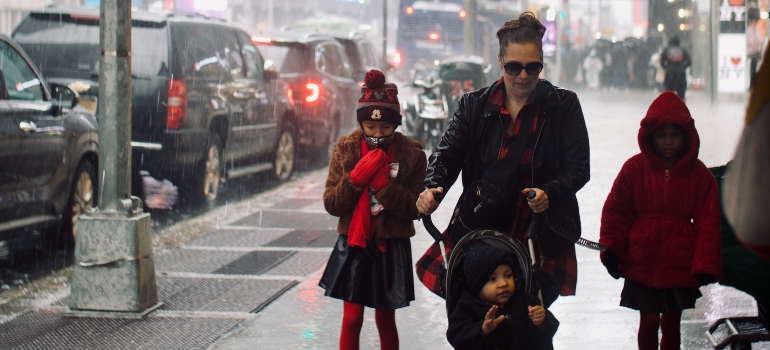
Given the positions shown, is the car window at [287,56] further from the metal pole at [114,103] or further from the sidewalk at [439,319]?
the metal pole at [114,103]

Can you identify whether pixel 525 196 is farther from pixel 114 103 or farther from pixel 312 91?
pixel 312 91

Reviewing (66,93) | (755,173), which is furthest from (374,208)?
(66,93)

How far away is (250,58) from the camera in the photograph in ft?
41.0

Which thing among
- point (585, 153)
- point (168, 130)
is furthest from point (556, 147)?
point (168, 130)

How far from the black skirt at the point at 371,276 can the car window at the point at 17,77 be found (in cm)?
393

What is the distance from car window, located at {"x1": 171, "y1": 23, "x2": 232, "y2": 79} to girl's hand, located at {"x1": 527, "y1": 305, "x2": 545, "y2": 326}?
7.24 m

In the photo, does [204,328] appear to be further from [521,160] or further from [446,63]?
[446,63]

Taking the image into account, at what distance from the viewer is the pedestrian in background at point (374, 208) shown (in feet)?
15.0

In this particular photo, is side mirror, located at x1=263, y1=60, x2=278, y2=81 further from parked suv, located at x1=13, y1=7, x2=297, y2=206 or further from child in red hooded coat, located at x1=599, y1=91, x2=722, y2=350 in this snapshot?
child in red hooded coat, located at x1=599, y1=91, x2=722, y2=350

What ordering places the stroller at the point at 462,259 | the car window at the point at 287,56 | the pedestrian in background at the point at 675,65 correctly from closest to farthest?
the stroller at the point at 462,259, the car window at the point at 287,56, the pedestrian in background at the point at 675,65

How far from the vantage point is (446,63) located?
22.9 meters

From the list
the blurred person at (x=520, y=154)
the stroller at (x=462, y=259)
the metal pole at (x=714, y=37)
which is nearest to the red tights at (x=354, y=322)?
the blurred person at (x=520, y=154)

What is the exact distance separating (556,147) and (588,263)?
13.4ft

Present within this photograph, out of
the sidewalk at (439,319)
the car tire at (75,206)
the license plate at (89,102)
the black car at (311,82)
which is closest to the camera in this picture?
the sidewalk at (439,319)
